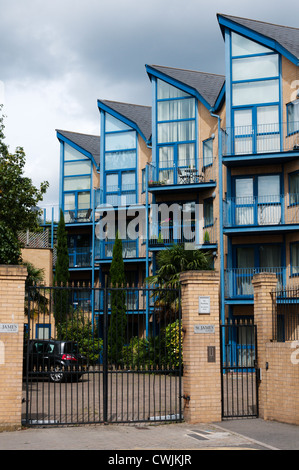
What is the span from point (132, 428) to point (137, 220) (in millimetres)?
24544

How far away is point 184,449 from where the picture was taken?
1028cm

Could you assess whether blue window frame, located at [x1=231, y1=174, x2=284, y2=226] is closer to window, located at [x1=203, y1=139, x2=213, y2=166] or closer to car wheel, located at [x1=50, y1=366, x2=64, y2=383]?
window, located at [x1=203, y1=139, x2=213, y2=166]

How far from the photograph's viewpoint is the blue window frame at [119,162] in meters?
37.7

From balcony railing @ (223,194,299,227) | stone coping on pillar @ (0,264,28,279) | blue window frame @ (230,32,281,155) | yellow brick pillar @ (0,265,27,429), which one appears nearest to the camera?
yellow brick pillar @ (0,265,27,429)

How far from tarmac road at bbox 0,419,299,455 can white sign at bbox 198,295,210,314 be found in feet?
7.68

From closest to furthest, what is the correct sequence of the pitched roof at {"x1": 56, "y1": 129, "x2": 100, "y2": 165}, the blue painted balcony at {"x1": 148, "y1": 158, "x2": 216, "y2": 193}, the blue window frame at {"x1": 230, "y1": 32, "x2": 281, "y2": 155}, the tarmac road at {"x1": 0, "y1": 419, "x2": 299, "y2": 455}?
1. the tarmac road at {"x1": 0, "y1": 419, "x2": 299, "y2": 455}
2. the blue window frame at {"x1": 230, "y1": 32, "x2": 281, "y2": 155}
3. the blue painted balcony at {"x1": 148, "y1": 158, "x2": 216, "y2": 193}
4. the pitched roof at {"x1": 56, "y1": 129, "x2": 100, "y2": 165}

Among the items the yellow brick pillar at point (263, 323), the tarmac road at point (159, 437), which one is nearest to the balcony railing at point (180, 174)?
the yellow brick pillar at point (263, 323)

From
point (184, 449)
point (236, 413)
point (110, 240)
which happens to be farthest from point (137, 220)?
point (184, 449)

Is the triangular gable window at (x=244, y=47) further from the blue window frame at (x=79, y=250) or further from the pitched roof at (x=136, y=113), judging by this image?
the blue window frame at (x=79, y=250)

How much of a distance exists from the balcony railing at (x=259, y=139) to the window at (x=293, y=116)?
47mm

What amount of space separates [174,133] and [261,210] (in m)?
7.28

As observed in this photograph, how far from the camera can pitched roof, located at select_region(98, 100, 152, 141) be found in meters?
38.0

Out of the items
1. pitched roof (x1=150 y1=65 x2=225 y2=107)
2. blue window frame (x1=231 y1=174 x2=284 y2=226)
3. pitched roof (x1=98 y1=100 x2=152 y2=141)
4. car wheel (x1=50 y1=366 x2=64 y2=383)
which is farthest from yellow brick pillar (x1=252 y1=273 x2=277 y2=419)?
pitched roof (x1=98 y1=100 x2=152 y2=141)

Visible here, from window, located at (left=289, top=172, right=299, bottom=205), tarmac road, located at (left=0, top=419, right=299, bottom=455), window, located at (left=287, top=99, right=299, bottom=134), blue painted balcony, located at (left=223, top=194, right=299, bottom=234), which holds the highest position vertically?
window, located at (left=287, top=99, right=299, bottom=134)
